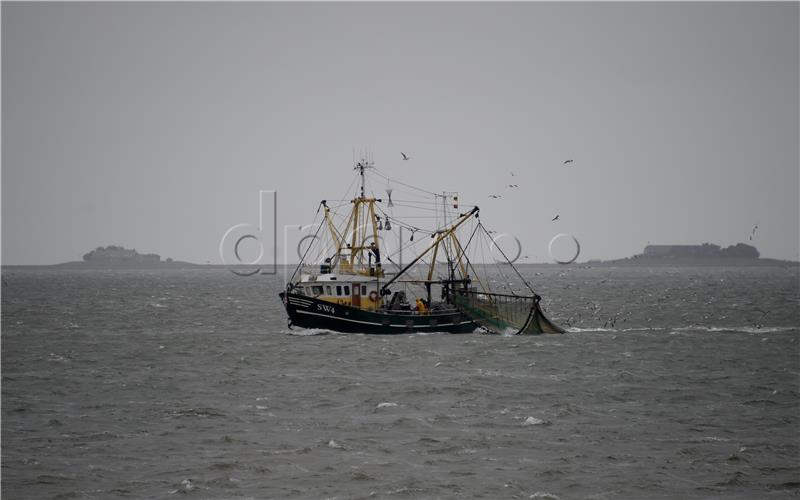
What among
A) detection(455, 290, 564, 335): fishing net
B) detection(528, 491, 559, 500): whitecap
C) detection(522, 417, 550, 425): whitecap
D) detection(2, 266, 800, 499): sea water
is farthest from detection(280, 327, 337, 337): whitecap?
detection(528, 491, 559, 500): whitecap

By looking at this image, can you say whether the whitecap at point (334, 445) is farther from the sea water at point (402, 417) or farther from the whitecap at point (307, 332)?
the whitecap at point (307, 332)

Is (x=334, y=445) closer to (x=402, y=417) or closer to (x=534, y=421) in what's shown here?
(x=402, y=417)

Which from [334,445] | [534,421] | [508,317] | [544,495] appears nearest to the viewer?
[544,495]

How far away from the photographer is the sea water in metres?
22.1

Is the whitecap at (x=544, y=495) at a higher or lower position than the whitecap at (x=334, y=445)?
lower

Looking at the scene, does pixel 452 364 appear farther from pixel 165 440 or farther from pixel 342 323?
pixel 165 440

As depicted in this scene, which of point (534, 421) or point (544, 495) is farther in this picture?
point (534, 421)

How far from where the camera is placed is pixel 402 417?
2950cm

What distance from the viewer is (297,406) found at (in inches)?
1244

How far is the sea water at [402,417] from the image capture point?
72.6 ft

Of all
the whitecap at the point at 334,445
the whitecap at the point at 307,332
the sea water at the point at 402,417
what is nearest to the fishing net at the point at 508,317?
the sea water at the point at 402,417

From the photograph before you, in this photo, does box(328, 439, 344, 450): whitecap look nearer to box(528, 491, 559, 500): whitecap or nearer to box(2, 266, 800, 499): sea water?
box(2, 266, 800, 499): sea water

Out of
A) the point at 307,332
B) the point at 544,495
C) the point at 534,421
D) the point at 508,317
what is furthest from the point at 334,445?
the point at 508,317

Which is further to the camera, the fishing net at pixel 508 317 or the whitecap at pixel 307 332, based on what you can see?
the fishing net at pixel 508 317
